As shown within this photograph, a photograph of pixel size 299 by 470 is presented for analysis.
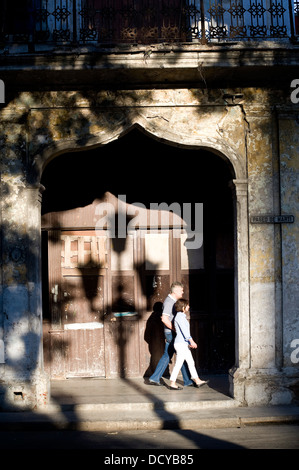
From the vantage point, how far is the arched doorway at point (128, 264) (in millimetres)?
10141

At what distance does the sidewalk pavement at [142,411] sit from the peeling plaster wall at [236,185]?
324 mm

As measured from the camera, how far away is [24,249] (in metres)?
8.39

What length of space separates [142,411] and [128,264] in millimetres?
2993

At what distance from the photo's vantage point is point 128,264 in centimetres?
1034

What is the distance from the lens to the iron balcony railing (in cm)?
828

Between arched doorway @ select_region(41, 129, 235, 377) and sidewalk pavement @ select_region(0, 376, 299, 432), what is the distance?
93 cm

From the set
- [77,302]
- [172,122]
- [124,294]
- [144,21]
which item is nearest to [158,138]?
[172,122]

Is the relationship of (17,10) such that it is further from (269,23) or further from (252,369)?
(252,369)

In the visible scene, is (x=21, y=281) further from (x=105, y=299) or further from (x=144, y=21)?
(x=144, y=21)

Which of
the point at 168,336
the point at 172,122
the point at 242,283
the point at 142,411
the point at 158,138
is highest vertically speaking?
the point at 172,122

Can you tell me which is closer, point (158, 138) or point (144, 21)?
point (158, 138)

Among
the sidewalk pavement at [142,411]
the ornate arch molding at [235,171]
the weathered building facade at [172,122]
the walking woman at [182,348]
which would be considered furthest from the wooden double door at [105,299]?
the ornate arch molding at [235,171]
